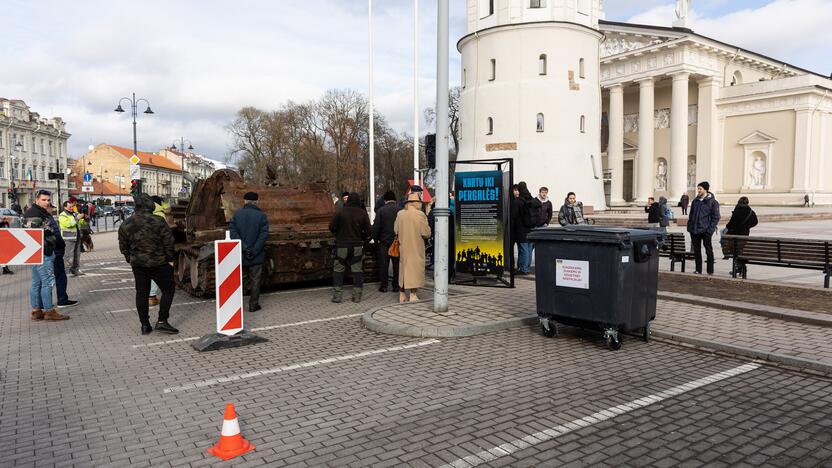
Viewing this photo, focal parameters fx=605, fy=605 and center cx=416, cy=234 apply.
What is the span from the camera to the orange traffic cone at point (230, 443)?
13.2 ft

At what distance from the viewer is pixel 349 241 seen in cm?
1001

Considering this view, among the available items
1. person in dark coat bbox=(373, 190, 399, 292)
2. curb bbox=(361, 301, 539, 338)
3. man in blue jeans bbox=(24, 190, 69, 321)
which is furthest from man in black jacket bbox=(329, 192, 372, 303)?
man in blue jeans bbox=(24, 190, 69, 321)

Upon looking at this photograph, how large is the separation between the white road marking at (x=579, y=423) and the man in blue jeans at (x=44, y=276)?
7626 millimetres

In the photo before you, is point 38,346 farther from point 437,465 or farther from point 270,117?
point 270,117

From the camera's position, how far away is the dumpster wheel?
263 inches

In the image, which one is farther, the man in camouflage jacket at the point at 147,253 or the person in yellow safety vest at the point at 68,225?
the person in yellow safety vest at the point at 68,225

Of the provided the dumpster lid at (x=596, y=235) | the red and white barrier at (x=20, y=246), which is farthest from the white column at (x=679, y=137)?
the red and white barrier at (x=20, y=246)

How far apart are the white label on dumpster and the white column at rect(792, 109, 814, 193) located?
50.0 meters

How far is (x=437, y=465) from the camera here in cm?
387

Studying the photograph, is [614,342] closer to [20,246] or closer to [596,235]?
[596,235]

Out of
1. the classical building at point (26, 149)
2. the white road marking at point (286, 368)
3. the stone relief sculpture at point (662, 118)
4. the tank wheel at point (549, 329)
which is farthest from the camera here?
the classical building at point (26, 149)

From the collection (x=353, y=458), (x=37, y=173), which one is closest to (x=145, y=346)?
(x=353, y=458)

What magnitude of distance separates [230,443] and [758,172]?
2238 inches

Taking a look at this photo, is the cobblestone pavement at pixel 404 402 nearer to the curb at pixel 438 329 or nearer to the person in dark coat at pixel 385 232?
the curb at pixel 438 329
